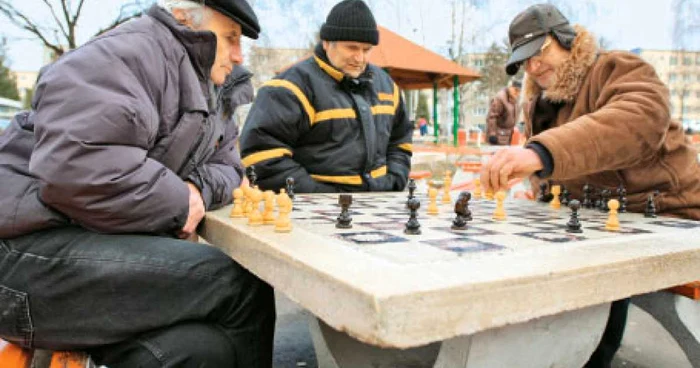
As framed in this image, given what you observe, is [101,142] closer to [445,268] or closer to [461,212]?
[445,268]

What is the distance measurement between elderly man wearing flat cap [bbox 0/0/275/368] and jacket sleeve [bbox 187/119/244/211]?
13.4 inches

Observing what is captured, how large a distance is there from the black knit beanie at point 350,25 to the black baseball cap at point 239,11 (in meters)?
1.28

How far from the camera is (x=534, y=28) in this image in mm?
2621

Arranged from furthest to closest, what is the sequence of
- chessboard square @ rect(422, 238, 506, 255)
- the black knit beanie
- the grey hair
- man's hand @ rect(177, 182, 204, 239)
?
the black knit beanie
the grey hair
man's hand @ rect(177, 182, 204, 239)
chessboard square @ rect(422, 238, 506, 255)

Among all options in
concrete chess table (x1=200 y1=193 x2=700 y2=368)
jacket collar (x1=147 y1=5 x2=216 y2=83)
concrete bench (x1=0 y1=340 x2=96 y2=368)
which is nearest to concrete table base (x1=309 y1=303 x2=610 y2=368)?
concrete chess table (x1=200 y1=193 x2=700 y2=368)

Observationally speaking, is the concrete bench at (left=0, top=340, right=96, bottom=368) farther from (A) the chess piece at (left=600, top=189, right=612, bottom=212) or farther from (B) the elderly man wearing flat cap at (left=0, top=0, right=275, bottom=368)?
(A) the chess piece at (left=600, top=189, right=612, bottom=212)

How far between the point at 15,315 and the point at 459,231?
4.52ft

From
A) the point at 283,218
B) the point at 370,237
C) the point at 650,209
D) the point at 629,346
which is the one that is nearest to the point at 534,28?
the point at 650,209

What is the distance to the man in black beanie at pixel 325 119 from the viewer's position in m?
3.35

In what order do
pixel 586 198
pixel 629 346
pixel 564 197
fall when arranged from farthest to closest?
pixel 629 346
pixel 564 197
pixel 586 198

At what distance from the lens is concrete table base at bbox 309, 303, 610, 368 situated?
140cm

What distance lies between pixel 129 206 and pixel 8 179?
15.6 inches

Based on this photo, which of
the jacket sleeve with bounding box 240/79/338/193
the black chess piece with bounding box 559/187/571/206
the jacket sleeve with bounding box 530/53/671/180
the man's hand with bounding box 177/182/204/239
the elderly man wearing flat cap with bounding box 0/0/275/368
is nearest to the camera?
the elderly man wearing flat cap with bounding box 0/0/275/368

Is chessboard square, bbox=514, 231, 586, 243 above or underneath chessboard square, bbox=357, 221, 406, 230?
underneath
